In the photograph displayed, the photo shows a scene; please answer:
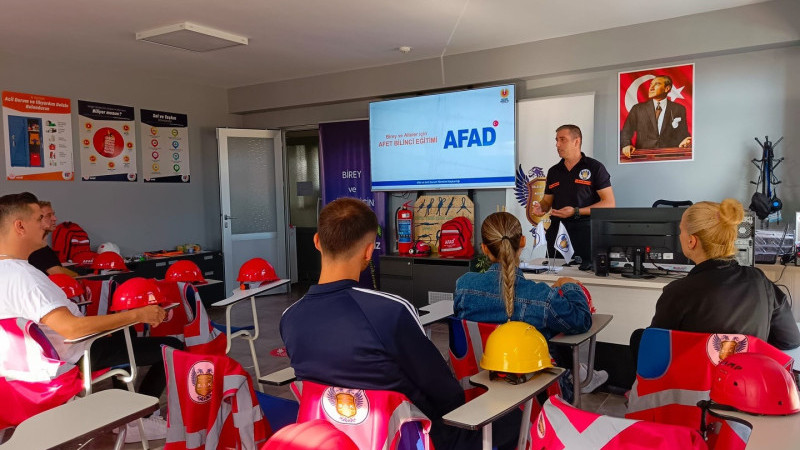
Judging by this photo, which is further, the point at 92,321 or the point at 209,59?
the point at 209,59

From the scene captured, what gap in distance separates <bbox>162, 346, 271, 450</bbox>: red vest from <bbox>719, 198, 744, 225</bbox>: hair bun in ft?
6.07

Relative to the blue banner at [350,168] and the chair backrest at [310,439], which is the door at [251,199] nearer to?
the blue banner at [350,168]

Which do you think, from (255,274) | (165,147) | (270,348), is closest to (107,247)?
(165,147)

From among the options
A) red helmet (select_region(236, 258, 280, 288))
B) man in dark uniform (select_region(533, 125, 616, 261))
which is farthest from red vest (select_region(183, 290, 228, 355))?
man in dark uniform (select_region(533, 125, 616, 261))

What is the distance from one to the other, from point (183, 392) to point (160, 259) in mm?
4817

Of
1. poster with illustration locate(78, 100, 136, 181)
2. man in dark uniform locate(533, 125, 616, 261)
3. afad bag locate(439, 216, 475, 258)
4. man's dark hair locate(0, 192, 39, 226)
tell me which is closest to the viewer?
man's dark hair locate(0, 192, 39, 226)

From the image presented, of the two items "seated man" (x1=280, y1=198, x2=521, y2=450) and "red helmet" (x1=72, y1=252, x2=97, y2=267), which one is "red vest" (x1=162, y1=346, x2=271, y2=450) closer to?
"seated man" (x1=280, y1=198, x2=521, y2=450)

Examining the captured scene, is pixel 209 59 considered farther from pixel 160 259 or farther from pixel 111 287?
pixel 111 287

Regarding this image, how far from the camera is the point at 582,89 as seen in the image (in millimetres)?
5508

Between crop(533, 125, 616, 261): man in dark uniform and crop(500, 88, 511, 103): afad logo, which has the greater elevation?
crop(500, 88, 511, 103): afad logo

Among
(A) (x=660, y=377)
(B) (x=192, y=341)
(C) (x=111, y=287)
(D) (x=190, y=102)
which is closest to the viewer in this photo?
(A) (x=660, y=377)

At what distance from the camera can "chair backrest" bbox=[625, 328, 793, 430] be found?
1.87 m

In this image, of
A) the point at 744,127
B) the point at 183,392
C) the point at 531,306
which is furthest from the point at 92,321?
Result: the point at 744,127

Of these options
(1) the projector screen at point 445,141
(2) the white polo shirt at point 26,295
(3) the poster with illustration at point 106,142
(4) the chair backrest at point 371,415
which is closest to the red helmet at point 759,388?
(4) the chair backrest at point 371,415
